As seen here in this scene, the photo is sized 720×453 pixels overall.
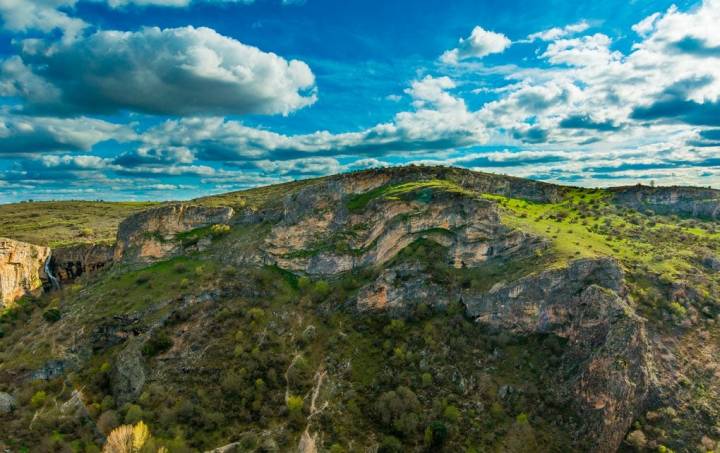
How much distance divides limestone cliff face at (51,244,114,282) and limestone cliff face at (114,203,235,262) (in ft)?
18.5

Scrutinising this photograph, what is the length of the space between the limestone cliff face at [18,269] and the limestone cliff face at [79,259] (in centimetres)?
286

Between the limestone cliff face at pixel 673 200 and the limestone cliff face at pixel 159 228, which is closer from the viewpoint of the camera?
the limestone cliff face at pixel 159 228

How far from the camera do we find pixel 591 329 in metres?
42.5

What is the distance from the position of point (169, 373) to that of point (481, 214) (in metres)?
49.4

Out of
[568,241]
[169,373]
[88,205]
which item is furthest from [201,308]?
[88,205]

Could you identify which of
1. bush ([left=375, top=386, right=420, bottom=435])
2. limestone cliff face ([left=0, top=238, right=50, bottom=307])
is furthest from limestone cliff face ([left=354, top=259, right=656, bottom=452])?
limestone cliff face ([left=0, top=238, right=50, bottom=307])

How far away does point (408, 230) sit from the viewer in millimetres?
63625

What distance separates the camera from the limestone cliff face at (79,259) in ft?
267

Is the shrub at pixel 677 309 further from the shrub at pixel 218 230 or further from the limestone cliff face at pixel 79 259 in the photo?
the limestone cliff face at pixel 79 259

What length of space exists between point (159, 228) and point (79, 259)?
21.8 meters

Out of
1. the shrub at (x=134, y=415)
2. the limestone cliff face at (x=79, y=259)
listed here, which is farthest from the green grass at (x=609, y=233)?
the limestone cliff face at (x=79, y=259)

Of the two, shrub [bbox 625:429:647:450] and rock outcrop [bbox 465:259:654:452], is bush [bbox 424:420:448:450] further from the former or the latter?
shrub [bbox 625:429:647:450]

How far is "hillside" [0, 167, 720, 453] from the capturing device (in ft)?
131

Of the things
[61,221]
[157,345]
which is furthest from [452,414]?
[61,221]
